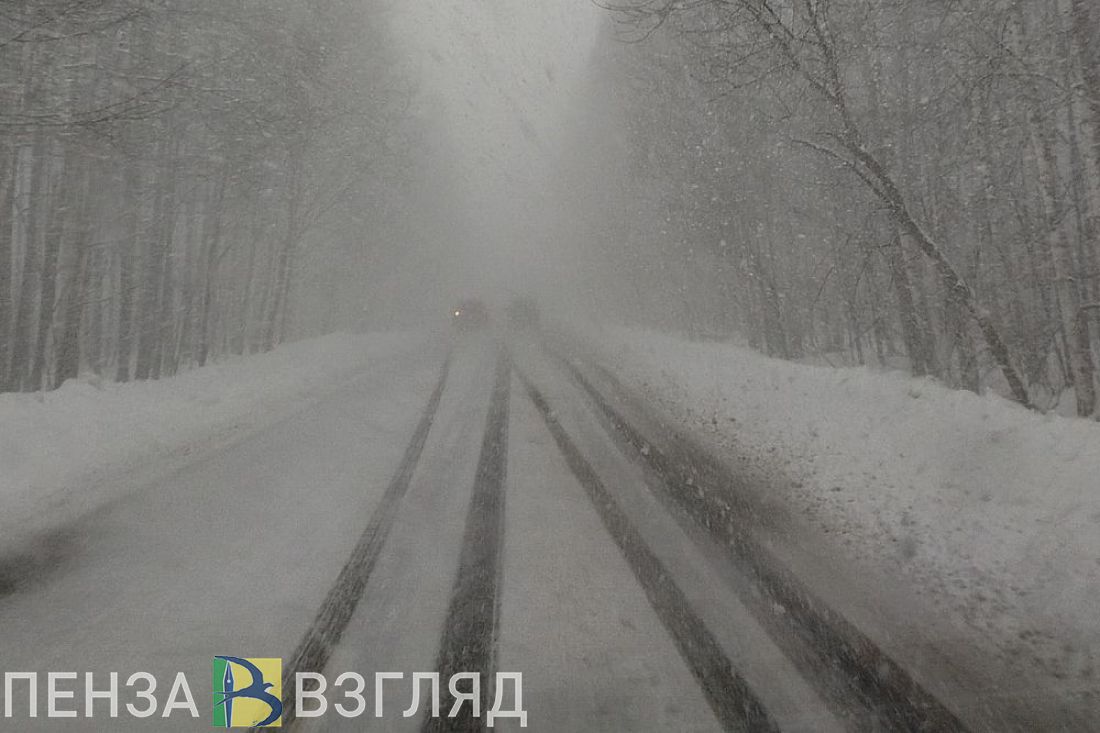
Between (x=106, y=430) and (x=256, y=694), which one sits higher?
(x=106, y=430)

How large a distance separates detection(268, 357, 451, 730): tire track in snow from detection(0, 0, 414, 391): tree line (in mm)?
5512

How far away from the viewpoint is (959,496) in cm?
540

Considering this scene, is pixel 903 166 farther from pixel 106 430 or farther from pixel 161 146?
pixel 161 146

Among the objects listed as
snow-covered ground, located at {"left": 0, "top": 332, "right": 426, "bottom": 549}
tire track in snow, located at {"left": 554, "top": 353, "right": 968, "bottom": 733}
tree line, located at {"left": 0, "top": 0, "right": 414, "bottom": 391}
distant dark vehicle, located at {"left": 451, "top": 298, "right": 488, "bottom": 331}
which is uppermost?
tree line, located at {"left": 0, "top": 0, "right": 414, "bottom": 391}

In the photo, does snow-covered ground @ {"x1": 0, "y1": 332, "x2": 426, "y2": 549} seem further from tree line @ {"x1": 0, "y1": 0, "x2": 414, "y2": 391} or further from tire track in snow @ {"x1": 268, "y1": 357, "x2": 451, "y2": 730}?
tree line @ {"x1": 0, "y1": 0, "x2": 414, "y2": 391}

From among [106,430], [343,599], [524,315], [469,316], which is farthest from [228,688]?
Answer: [524,315]

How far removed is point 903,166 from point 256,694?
478 inches

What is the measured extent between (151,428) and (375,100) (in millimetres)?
18784

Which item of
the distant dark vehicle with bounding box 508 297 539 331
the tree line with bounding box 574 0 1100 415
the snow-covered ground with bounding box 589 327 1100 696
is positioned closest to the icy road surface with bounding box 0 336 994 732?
the snow-covered ground with bounding box 589 327 1100 696

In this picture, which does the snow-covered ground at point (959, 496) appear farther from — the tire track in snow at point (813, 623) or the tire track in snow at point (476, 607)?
the tire track in snow at point (476, 607)

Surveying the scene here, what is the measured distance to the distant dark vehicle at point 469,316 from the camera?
34.9m

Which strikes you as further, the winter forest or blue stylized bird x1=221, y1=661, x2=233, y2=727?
the winter forest

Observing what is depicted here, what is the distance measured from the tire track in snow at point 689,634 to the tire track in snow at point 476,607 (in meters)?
0.99

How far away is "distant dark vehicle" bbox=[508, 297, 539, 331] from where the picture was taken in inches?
1459
